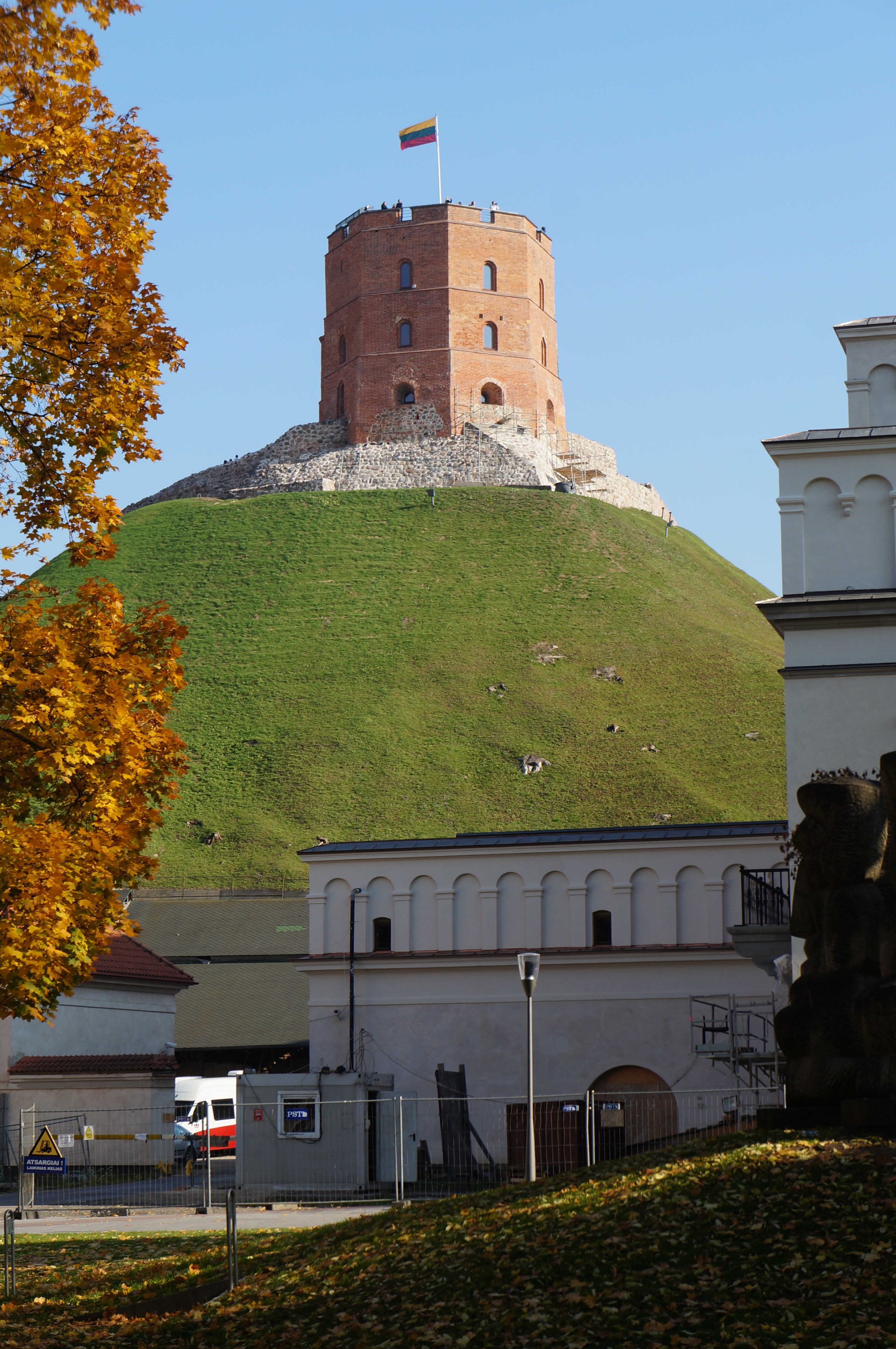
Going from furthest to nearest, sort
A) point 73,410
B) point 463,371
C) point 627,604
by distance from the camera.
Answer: point 463,371 < point 627,604 < point 73,410

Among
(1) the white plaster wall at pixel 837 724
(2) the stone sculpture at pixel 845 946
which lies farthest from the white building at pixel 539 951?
(2) the stone sculpture at pixel 845 946

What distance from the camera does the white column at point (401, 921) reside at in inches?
1372

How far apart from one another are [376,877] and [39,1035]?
8.00m

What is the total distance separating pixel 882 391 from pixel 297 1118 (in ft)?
51.1

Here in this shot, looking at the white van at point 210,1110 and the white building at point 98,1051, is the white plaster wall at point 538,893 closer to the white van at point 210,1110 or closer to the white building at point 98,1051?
the white building at point 98,1051


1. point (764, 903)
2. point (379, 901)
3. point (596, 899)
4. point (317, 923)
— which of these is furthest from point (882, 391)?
point (317, 923)

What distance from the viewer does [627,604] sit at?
9738 cm

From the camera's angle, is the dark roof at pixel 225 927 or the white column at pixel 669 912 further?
the dark roof at pixel 225 927

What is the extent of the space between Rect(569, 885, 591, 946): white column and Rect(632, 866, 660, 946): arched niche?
104cm

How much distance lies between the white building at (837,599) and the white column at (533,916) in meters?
12.5

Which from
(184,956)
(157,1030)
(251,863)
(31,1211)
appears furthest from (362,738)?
(31,1211)

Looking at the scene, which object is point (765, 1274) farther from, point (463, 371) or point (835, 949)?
point (463, 371)

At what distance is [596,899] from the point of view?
112 ft

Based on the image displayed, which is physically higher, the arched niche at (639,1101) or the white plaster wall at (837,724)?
the white plaster wall at (837,724)
